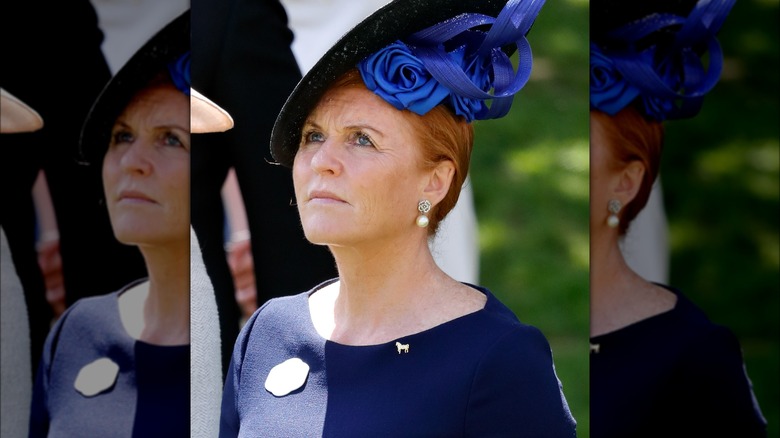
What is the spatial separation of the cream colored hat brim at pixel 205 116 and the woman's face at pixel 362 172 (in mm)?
361

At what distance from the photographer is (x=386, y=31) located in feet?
8.34

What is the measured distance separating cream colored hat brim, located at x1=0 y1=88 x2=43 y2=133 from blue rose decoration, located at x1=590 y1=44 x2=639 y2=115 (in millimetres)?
1735

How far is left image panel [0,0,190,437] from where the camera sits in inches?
120

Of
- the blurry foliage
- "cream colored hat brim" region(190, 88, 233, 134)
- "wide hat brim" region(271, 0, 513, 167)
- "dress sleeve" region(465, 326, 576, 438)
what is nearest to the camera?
"dress sleeve" region(465, 326, 576, 438)

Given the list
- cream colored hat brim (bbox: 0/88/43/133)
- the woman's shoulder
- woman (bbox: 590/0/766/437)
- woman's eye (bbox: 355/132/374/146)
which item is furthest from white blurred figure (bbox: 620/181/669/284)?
cream colored hat brim (bbox: 0/88/43/133)

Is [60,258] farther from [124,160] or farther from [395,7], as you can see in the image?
[395,7]

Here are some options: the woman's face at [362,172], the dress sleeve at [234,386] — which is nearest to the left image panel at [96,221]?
the dress sleeve at [234,386]

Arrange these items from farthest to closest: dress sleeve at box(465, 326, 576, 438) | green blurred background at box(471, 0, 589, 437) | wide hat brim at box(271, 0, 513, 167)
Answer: green blurred background at box(471, 0, 589, 437) → wide hat brim at box(271, 0, 513, 167) → dress sleeve at box(465, 326, 576, 438)

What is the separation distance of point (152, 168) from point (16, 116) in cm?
52

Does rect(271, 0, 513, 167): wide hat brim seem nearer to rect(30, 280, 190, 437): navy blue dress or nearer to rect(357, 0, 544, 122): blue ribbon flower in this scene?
rect(357, 0, 544, 122): blue ribbon flower

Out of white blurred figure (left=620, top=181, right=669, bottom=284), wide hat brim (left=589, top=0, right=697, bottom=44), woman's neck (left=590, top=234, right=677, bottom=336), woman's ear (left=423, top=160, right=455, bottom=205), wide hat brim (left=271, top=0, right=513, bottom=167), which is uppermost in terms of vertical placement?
wide hat brim (left=589, top=0, right=697, bottom=44)

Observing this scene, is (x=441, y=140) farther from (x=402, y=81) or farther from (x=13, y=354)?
(x=13, y=354)

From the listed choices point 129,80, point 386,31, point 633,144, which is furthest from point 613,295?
point 129,80

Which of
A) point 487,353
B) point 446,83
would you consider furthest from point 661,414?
point 446,83
